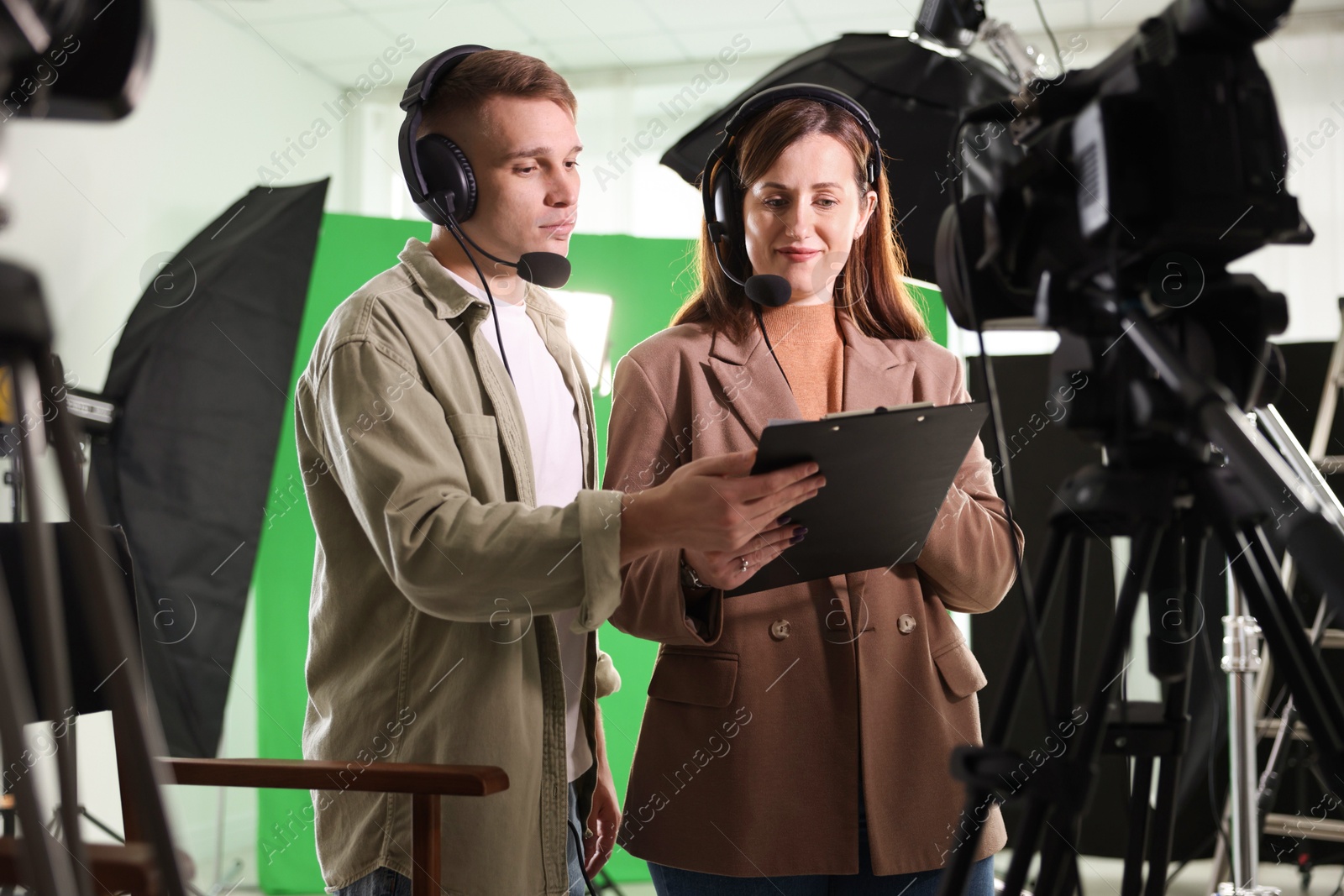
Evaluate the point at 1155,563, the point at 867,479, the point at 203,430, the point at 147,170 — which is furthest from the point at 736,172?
the point at 147,170

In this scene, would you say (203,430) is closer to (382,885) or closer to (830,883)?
(382,885)

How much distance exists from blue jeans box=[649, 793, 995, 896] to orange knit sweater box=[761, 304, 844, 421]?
0.46 m

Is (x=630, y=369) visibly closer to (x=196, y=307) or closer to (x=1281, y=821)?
(x=196, y=307)

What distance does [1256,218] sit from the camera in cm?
65

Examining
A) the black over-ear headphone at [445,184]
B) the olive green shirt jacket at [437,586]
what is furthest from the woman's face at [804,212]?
the olive green shirt jacket at [437,586]

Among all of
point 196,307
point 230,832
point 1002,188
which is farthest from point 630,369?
point 230,832

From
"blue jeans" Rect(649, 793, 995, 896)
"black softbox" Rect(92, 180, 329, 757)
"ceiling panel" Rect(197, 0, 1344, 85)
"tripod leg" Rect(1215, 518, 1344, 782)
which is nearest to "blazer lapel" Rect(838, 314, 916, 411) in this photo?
"blue jeans" Rect(649, 793, 995, 896)

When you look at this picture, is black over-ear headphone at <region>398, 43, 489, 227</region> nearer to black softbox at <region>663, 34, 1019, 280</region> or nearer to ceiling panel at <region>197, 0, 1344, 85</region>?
black softbox at <region>663, 34, 1019, 280</region>

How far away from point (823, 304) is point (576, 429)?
1.14 ft

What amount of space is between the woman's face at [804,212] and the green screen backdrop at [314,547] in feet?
5.69

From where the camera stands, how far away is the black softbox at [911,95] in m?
2.07

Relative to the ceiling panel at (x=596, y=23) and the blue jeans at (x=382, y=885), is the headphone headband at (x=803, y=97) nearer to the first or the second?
the blue jeans at (x=382, y=885)

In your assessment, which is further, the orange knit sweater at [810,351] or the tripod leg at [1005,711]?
the orange knit sweater at [810,351]

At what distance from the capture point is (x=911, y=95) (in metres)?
2.20
